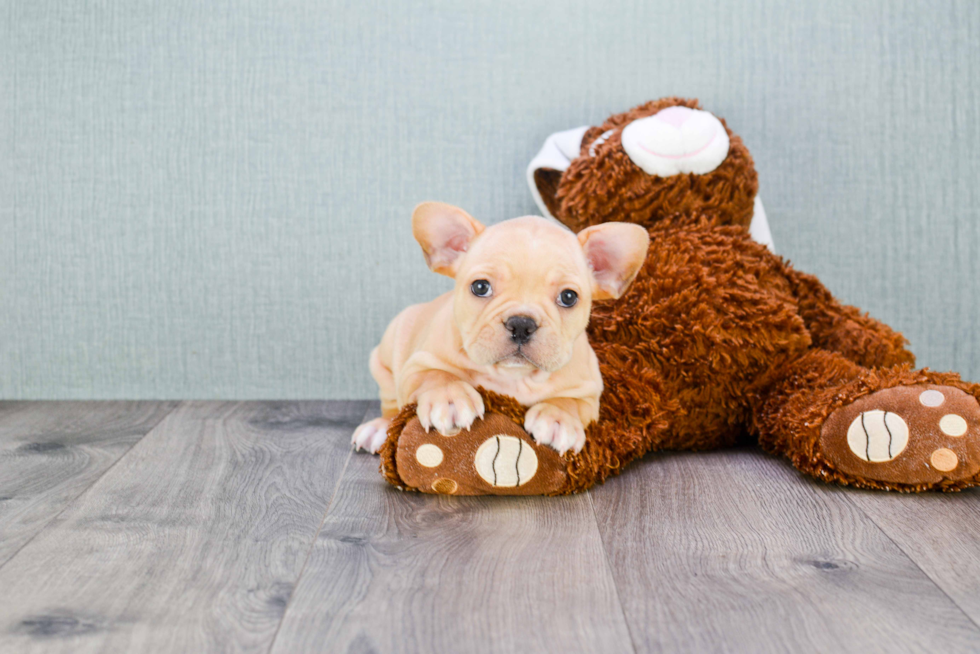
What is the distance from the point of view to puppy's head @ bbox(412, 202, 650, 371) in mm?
1021

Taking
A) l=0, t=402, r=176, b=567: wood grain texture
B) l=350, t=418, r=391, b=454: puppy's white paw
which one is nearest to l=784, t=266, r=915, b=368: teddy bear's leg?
l=350, t=418, r=391, b=454: puppy's white paw

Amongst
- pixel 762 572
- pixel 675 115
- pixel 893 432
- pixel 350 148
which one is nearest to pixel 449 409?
pixel 762 572

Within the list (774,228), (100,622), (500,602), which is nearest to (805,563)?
(500,602)

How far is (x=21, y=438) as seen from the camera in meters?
1.44

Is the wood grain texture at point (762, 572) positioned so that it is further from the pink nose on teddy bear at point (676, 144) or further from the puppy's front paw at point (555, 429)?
the pink nose on teddy bear at point (676, 144)

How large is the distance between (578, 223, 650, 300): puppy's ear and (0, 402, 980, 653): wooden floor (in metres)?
0.29

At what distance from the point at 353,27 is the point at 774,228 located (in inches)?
38.7

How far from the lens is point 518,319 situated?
3.31 ft

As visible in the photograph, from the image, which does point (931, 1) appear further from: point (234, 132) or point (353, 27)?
point (234, 132)

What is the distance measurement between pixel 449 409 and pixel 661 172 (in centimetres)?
62

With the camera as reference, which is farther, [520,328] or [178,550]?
[520,328]

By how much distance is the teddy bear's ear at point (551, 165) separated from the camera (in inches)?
60.8

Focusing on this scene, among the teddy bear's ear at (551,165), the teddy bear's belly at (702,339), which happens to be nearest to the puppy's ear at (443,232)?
the teddy bear's belly at (702,339)

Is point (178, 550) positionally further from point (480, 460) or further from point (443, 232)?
point (443, 232)
